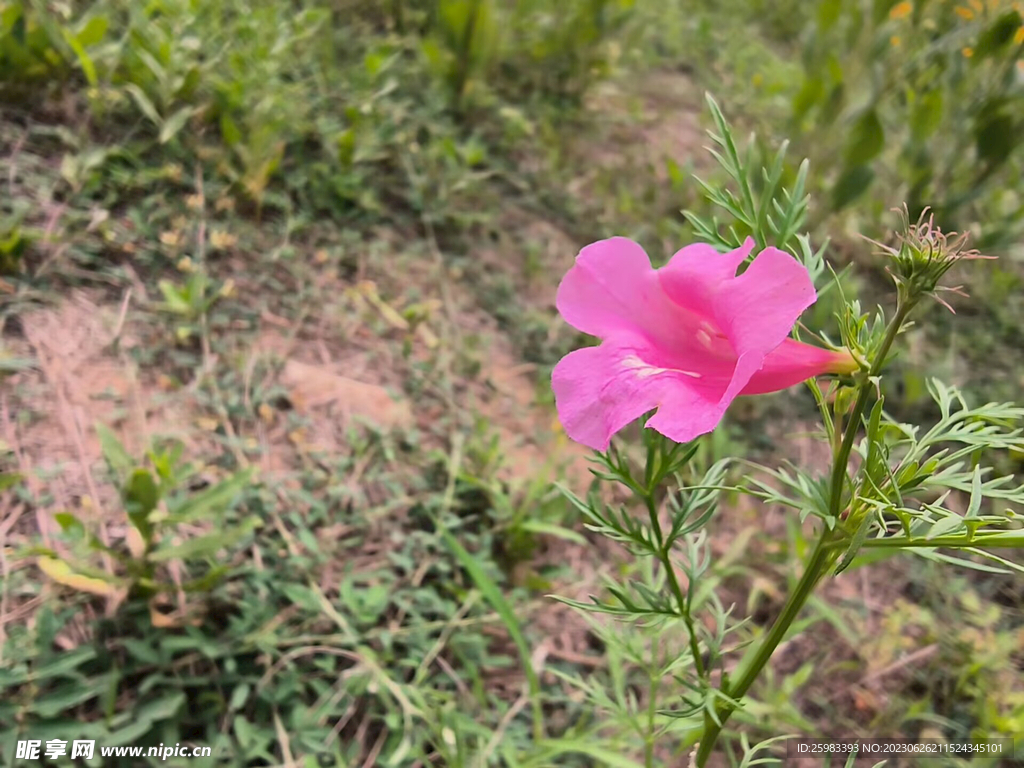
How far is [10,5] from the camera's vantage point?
1836 mm

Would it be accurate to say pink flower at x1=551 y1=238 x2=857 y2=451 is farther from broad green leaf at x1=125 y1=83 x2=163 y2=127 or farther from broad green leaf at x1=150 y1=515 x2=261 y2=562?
broad green leaf at x1=125 y1=83 x2=163 y2=127

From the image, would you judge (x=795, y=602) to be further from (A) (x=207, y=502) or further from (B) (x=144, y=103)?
(B) (x=144, y=103)

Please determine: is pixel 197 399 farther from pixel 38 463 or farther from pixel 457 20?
pixel 457 20

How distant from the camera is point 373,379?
179 cm

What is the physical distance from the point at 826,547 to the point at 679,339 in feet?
0.77

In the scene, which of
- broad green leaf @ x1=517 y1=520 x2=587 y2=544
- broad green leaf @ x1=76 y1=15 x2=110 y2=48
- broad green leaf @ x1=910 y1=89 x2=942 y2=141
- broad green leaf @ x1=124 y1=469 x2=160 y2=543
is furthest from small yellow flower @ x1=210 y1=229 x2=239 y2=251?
broad green leaf @ x1=910 y1=89 x2=942 y2=141

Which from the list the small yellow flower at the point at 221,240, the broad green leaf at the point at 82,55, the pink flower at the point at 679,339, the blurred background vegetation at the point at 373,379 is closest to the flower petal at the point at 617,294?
the pink flower at the point at 679,339

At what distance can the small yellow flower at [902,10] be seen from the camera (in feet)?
8.82

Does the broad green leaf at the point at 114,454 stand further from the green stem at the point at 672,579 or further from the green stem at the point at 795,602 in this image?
the green stem at the point at 795,602

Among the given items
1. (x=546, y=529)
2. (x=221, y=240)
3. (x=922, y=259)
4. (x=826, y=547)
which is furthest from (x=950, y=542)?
(x=221, y=240)

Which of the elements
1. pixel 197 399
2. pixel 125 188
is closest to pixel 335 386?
pixel 197 399

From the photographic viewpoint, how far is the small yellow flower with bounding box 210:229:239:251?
71.1 inches

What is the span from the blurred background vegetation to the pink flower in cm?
43

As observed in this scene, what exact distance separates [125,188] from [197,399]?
694 millimetres
